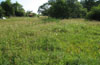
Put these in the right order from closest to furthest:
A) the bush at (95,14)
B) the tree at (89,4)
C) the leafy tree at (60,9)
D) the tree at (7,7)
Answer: the bush at (95,14) < the leafy tree at (60,9) < the tree at (7,7) < the tree at (89,4)

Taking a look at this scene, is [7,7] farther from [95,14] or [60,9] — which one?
[95,14]

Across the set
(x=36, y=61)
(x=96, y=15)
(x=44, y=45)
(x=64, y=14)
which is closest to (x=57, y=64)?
(x=36, y=61)

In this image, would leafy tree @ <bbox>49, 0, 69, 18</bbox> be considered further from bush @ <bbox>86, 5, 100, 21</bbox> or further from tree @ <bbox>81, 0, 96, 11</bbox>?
tree @ <bbox>81, 0, 96, 11</bbox>

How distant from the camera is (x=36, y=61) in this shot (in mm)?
2525

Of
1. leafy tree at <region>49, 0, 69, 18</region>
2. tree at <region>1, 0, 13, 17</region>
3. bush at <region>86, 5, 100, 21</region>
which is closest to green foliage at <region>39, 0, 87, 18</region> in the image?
leafy tree at <region>49, 0, 69, 18</region>

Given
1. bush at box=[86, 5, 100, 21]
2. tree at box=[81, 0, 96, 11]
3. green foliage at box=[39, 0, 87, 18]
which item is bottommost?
bush at box=[86, 5, 100, 21]

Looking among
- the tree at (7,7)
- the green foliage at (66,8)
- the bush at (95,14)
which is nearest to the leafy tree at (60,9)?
the green foliage at (66,8)

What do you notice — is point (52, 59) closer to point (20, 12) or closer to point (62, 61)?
point (62, 61)

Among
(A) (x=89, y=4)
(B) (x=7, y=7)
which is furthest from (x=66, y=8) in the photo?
(B) (x=7, y=7)

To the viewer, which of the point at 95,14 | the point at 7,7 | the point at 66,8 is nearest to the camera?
the point at 95,14

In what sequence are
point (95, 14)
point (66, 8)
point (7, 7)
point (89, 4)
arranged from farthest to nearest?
point (89, 4)
point (7, 7)
point (66, 8)
point (95, 14)

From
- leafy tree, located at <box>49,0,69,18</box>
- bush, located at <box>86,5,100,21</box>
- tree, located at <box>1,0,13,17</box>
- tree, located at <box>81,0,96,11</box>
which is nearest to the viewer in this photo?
bush, located at <box>86,5,100,21</box>

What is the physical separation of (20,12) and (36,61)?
36.2 m

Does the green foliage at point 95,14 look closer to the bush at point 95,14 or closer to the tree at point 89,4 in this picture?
the bush at point 95,14
